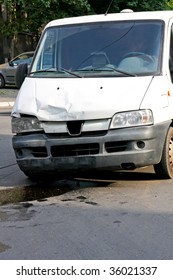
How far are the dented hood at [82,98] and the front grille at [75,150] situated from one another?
0.33m

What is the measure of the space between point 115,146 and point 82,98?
0.68 meters

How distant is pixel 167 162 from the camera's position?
21.8 feet

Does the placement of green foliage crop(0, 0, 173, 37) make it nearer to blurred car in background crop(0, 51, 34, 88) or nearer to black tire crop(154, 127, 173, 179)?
blurred car in background crop(0, 51, 34, 88)

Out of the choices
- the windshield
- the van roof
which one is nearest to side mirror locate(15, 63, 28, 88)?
the windshield

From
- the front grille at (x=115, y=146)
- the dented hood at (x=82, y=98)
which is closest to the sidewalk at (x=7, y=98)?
the dented hood at (x=82, y=98)

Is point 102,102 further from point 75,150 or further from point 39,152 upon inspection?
point 39,152

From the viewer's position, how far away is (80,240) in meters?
4.84

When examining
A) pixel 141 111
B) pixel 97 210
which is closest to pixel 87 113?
pixel 141 111

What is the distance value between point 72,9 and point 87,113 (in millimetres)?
19769

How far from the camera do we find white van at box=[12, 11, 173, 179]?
6152 millimetres

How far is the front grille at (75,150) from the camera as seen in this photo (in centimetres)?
621

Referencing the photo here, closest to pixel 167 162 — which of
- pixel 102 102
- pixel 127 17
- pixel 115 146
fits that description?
pixel 115 146
